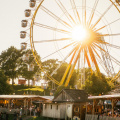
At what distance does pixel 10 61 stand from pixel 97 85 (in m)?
40.4

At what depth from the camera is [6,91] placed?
58.1 m

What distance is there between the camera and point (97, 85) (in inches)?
1810

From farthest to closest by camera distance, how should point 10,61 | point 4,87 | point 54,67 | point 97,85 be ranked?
point 54,67 < point 10,61 < point 4,87 < point 97,85

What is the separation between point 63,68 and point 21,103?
→ 120 feet

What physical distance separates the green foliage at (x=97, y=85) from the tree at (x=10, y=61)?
36280 mm

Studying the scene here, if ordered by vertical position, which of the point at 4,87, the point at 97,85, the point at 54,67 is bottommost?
the point at 4,87

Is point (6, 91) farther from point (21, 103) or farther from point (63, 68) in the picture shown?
point (63, 68)

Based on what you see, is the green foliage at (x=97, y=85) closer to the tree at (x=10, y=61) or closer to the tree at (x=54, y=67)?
the tree at (x=54, y=67)

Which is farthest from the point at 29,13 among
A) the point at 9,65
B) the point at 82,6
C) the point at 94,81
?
the point at 9,65

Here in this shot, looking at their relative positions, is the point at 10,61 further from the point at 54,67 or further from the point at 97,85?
the point at 97,85

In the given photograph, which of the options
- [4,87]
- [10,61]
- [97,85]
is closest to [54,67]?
[10,61]

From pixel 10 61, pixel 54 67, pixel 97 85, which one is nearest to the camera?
pixel 97 85

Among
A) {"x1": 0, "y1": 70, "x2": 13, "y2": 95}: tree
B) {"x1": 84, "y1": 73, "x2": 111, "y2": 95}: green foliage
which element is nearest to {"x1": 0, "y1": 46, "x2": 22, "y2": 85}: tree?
{"x1": 0, "y1": 70, "x2": 13, "y2": 95}: tree

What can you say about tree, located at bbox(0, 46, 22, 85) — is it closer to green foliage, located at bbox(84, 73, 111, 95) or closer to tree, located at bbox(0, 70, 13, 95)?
tree, located at bbox(0, 70, 13, 95)
